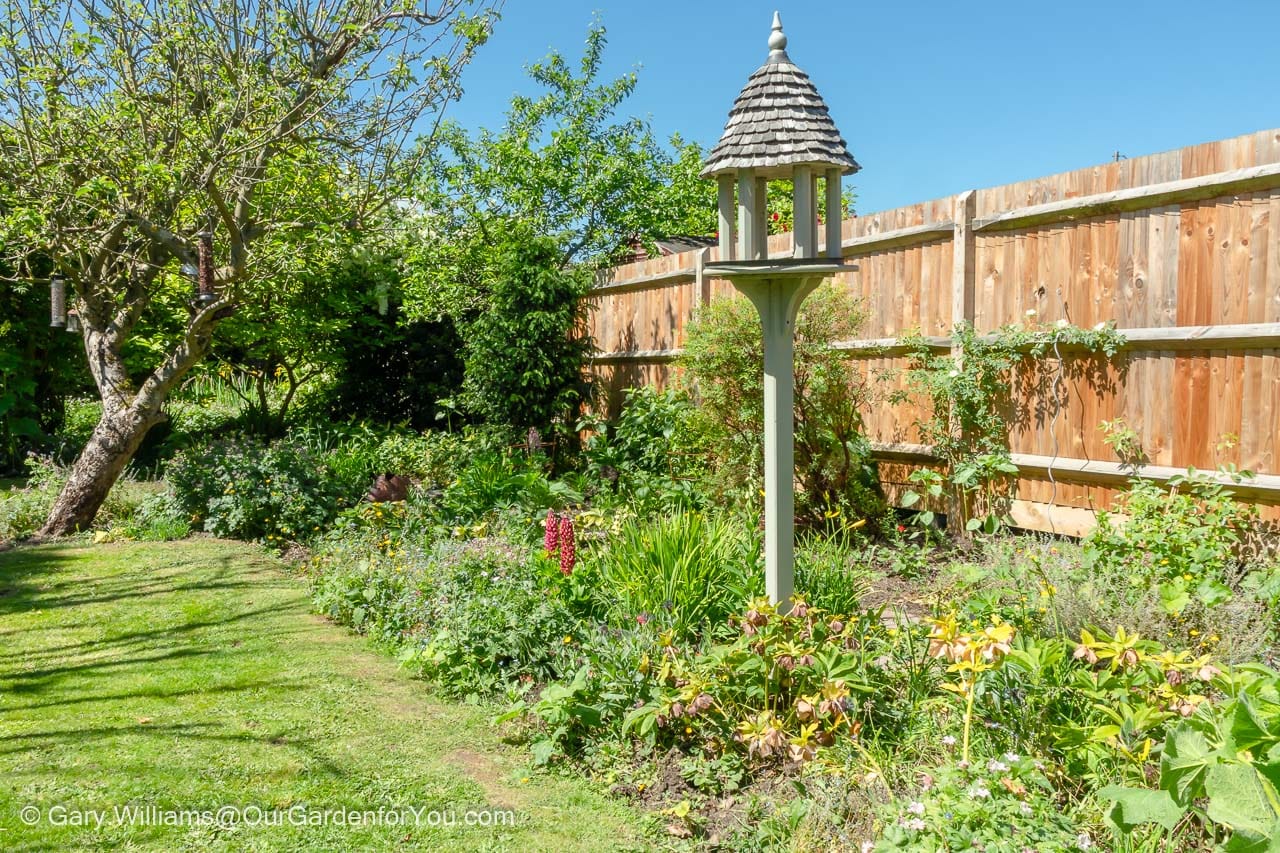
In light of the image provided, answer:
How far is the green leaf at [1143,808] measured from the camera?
6.48ft

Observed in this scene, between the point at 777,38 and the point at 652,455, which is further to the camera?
the point at 652,455

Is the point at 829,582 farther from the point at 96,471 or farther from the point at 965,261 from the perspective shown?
the point at 96,471

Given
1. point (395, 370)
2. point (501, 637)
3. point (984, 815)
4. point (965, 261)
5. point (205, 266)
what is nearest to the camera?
point (984, 815)

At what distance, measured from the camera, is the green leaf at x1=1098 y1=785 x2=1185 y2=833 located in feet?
6.48

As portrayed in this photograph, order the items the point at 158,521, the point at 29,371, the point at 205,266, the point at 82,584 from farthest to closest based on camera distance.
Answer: the point at 29,371 < the point at 158,521 < the point at 205,266 < the point at 82,584

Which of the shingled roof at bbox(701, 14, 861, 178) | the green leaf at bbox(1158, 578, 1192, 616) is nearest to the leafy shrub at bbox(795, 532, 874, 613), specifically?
the green leaf at bbox(1158, 578, 1192, 616)

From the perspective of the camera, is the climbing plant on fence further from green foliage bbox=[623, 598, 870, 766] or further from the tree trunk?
the tree trunk

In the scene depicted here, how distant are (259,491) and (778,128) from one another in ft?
17.6

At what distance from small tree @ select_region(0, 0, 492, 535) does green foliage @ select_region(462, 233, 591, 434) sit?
1.55m

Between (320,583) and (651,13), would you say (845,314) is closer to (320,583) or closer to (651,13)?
(320,583)

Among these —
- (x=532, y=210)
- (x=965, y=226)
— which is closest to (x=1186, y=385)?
(x=965, y=226)

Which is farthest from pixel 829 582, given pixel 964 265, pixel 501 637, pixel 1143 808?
pixel 964 265

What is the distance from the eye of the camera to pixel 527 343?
29.2ft

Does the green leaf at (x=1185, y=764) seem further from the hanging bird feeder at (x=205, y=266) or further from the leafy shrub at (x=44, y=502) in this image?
the leafy shrub at (x=44, y=502)
